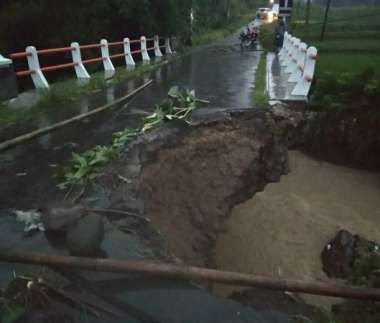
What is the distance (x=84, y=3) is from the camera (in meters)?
16.7

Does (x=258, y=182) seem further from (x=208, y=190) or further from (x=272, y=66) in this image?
(x=272, y=66)

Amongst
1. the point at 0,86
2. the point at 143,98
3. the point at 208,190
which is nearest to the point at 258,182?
the point at 208,190

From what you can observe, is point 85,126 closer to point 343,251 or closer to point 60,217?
point 60,217

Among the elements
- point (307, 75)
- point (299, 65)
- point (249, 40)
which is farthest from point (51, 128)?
point (249, 40)

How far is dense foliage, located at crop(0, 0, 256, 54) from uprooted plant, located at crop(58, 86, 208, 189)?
10355 millimetres

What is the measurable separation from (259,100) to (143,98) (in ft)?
9.00

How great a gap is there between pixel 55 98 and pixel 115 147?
3.52 metres

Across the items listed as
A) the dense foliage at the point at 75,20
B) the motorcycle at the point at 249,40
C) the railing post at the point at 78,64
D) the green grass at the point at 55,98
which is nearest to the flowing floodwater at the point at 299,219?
the green grass at the point at 55,98

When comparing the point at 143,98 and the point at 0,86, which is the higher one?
the point at 0,86

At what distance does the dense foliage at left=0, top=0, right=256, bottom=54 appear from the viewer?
16797mm

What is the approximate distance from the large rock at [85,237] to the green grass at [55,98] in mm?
4484

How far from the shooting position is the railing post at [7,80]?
799 centimetres

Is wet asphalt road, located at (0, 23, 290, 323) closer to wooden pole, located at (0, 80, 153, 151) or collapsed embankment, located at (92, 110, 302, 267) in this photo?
wooden pole, located at (0, 80, 153, 151)

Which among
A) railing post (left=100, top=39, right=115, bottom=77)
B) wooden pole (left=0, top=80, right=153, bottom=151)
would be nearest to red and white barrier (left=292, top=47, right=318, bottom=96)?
wooden pole (left=0, top=80, right=153, bottom=151)
